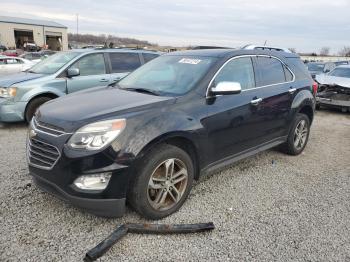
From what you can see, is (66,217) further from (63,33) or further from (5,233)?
(63,33)

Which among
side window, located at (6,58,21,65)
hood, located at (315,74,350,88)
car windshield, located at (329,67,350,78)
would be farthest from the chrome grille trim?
side window, located at (6,58,21,65)

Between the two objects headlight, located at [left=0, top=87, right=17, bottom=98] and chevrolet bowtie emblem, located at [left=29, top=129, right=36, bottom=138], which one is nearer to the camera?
chevrolet bowtie emblem, located at [left=29, top=129, right=36, bottom=138]

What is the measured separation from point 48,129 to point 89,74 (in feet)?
14.9

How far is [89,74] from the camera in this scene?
748 centimetres

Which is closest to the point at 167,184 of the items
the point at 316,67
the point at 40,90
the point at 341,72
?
the point at 40,90

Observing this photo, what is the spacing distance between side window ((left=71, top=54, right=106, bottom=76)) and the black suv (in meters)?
3.07

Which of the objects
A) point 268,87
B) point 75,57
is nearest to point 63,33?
point 75,57

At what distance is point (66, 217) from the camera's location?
11.0 feet

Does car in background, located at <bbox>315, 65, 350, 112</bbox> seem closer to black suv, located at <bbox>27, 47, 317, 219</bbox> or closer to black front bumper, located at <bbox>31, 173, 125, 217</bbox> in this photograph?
black suv, located at <bbox>27, 47, 317, 219</bbox>

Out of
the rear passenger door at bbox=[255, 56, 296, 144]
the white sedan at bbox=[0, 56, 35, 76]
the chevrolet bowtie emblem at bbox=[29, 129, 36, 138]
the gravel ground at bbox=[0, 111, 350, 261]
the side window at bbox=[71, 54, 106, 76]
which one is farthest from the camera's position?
the white sedan at bbox=[0, 56, 35, 76]

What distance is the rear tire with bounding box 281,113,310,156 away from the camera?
538cm

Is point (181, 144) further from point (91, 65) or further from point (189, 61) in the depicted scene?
point (91, 65)

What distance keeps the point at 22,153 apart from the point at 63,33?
65.2 metres

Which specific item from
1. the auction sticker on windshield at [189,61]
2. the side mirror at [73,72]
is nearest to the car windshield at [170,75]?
the auction sticker on windshield at [189,61]
